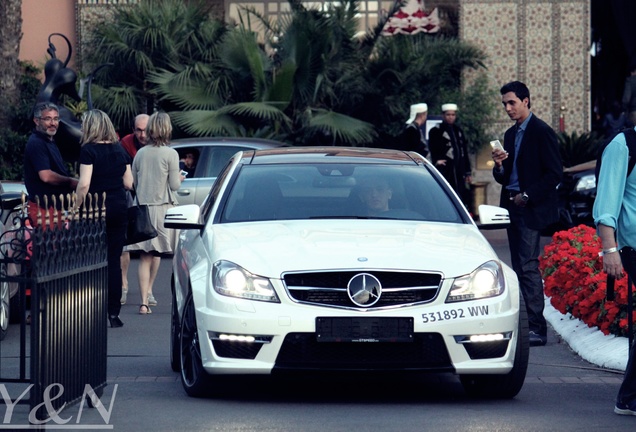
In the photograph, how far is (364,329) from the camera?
7.60m

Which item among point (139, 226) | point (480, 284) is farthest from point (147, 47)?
point (480, 284)

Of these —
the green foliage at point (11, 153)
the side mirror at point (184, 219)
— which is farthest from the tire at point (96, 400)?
the green foliage at point (11, 153)

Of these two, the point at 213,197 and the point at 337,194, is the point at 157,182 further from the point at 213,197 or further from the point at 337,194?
the point at 337,194

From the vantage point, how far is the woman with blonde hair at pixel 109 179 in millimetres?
11406

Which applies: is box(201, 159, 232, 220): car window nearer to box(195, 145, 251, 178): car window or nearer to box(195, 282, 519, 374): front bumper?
box(195, 282, 519, 374): front bumper

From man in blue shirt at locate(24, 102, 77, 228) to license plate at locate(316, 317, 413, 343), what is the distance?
4.54 m

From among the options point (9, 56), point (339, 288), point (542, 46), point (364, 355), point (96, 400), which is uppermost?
point (542, 46)

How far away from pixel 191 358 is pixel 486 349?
167 cm

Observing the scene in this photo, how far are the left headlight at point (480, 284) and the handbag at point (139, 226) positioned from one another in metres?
4.45

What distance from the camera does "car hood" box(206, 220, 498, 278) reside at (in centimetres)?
772

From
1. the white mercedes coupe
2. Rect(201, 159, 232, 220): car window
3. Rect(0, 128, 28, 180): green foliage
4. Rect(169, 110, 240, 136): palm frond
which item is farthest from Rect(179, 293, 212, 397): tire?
Rect(0, 128, 28, 180): green foliage

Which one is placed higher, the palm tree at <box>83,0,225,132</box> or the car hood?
the palm tree at <box>83,0,225,132</box>

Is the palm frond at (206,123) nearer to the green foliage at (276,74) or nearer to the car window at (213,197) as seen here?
the green foliage at (276,74)

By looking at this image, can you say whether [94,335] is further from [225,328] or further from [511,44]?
[511,44]
